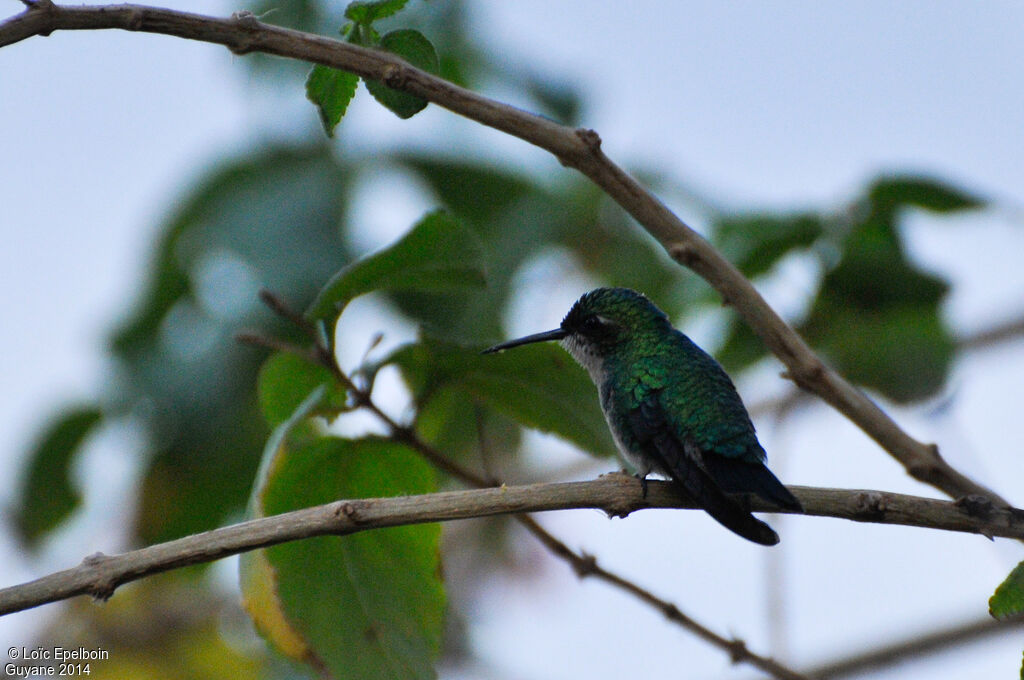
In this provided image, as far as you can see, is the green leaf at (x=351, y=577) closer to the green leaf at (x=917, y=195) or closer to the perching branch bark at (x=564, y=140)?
the perching branch bark at (x=564, y=140)

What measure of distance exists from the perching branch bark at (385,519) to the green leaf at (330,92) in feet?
2.23

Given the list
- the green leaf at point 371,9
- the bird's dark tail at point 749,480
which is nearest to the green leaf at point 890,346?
the bird's dark tail at point 749,480

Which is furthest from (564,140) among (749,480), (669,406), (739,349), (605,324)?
(739,349)

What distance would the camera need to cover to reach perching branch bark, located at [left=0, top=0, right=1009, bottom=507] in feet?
5.37

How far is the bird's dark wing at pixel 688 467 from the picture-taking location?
213 cm

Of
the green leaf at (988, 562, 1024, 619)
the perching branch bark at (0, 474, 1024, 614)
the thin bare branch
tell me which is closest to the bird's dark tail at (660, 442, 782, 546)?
the perching branch bark at (0, 474, 1024, 614)

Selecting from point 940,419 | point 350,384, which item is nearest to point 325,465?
point 350,384

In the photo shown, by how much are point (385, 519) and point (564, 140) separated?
2.27 feet

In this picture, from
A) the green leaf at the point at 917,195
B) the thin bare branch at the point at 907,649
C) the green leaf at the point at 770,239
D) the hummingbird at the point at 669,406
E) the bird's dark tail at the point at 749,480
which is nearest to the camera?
the bird's dark tail at the point at 749,480

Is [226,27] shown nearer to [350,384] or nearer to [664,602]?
[350,384]

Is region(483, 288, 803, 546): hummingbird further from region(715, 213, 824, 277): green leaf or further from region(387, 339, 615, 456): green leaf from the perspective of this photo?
region(715, 213, 824, 277): green leaf

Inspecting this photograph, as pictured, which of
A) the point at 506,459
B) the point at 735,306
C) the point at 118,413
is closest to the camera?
the point at 735,306

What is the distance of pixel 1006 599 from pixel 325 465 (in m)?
1.35

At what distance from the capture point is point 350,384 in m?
2.36
